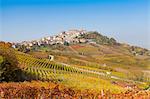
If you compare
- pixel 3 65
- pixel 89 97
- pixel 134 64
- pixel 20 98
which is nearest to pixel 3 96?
pixel 20 98

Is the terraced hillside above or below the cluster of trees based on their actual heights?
below

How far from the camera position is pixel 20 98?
15.1m

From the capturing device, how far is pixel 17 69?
115 ft

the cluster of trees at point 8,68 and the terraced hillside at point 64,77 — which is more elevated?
the cluster of trees at point 8,68

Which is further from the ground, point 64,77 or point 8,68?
point 8,68

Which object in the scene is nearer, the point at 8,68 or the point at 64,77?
the point at 8,68

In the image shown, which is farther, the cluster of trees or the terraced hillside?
the terraced hillside

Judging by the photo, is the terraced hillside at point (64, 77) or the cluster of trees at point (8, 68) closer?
the cluster of trees at point (8, 68)

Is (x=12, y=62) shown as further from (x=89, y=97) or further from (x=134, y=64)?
(x=134, y=64)

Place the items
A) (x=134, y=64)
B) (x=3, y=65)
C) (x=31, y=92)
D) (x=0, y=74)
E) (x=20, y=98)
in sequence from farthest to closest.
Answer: (x=134, y=64), (x=3, y=65), (x=0, y=74), (x=31, y=92), (x=20, y=98)

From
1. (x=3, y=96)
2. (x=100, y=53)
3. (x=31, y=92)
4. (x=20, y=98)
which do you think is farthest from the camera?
(x=100, y=53)

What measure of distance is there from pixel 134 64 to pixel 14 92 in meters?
151

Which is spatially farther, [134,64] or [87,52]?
[87,52]

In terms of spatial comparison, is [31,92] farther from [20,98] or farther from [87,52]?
[87,52]
